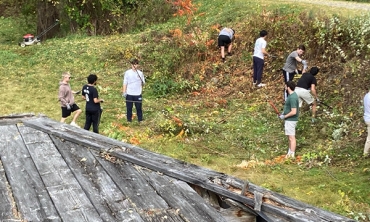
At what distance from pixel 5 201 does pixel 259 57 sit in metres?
10.5

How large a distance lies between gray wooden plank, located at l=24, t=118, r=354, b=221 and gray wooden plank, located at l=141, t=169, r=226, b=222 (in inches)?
3.0

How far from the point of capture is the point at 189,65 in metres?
15.2

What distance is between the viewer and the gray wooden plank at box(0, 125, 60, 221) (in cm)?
291

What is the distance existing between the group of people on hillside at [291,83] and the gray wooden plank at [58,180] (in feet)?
18.0

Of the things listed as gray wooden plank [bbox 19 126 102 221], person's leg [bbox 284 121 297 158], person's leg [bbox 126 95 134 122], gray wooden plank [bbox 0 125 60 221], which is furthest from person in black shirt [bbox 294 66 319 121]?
gray wooden plank [bbox 0 125 60 221]

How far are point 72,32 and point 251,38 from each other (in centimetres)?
1138

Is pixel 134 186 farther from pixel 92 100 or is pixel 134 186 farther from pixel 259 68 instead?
pixel 259 68

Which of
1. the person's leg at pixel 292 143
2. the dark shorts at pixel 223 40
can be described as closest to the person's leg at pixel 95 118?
the person's leg at pixel 292 143

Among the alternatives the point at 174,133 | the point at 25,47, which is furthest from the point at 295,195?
the point at 25,47

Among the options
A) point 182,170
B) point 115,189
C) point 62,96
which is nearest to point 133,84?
point 62,96

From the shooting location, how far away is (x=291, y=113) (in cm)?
858

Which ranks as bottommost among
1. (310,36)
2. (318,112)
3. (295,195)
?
(295,195)

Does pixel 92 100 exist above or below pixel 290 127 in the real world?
above

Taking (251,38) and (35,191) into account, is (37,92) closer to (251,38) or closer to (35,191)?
(251,38)
